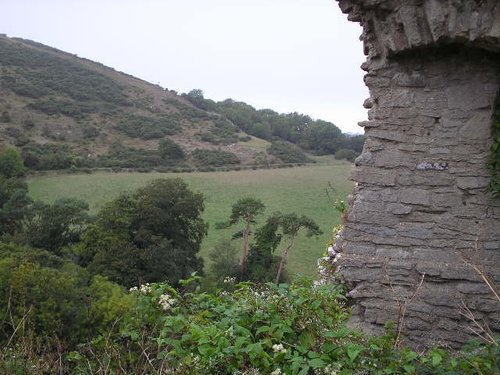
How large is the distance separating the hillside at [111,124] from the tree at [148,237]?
18571 millimetres

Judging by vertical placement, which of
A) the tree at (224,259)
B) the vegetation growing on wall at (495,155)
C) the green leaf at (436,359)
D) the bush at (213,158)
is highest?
the vegetation growing on wall at (495,155)

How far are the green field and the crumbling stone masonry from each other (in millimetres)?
20936

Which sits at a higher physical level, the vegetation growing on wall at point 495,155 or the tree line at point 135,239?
the vegetation growing on wall at point 495,155

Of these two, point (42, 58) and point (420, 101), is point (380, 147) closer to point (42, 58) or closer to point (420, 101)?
point (420, 101)

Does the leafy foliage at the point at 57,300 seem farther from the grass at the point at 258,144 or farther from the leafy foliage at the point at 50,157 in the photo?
the grass at the point at 258,144

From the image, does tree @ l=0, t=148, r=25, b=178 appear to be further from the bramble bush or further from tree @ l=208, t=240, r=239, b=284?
the bramble bush

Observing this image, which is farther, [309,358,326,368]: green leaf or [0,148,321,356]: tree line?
[0,148,321,356]: tree line

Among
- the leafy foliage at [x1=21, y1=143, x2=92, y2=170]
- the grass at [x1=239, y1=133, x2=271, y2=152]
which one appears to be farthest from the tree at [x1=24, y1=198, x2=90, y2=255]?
the grass at [x1=239, y1=133, x2=271, y2=152]

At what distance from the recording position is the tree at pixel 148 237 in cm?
1966

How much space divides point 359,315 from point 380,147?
4.76ft

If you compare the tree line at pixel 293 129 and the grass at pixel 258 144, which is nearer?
the tree line at pixel 293 129

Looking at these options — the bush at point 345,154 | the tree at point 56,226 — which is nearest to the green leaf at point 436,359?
the tree at point 56,226

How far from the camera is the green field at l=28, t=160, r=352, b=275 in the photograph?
99.0 ft

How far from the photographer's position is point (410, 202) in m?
4.12
